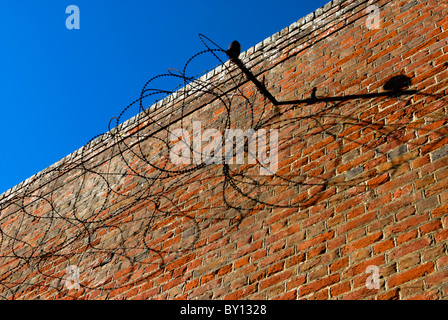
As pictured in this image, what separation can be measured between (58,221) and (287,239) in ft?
10.2

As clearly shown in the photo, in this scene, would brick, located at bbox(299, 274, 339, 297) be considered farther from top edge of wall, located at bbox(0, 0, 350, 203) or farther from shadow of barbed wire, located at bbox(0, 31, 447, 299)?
top edge of wall, located at bbox(0, 0, 350, 203)

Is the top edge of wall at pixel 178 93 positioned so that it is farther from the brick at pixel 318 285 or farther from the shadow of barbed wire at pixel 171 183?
the brick at pixel 318 285

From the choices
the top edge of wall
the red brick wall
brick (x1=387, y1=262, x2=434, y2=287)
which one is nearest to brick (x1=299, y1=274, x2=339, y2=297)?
the red brick wall

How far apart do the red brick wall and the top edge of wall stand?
0.11ft

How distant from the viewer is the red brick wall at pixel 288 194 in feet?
10.1

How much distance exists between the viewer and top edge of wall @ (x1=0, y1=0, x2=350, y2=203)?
521 cm

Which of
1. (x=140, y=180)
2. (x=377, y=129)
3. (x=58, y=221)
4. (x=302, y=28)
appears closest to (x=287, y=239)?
(x=377, y=129)

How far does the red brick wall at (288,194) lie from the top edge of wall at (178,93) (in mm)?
32

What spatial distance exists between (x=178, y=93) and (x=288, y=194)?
256 centimetres

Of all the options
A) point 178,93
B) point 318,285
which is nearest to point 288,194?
point 318,285

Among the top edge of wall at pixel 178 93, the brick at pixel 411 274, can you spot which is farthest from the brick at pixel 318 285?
the top edge of wall at pixel 178 93

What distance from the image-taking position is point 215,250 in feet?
12.8

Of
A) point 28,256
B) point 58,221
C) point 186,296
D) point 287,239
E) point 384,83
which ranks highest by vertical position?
point 384,83

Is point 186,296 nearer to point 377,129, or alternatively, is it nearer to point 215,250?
point 215,250
